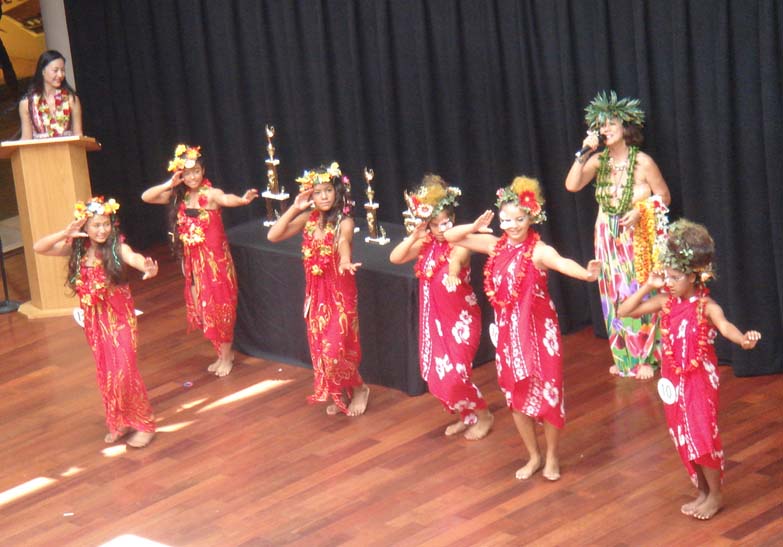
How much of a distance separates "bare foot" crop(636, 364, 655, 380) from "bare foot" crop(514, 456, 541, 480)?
123cm

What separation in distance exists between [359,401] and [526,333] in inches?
58.6

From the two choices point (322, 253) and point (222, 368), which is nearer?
point (322, 253)

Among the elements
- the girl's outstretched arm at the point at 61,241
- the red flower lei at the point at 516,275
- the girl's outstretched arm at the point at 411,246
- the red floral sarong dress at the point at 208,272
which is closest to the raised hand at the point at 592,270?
the red flower lei at the point at 516,275

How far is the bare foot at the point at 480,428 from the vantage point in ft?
23.2

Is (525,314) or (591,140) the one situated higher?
(591,140)

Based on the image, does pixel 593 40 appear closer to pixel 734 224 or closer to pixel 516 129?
pixel 516 129

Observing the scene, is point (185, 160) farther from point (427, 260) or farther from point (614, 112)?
point (614, 112)

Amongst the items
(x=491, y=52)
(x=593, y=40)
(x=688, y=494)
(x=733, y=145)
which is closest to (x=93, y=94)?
(x=491, y=52)

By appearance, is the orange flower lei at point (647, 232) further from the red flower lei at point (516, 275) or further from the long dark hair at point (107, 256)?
the long dark hair at point (107, 256)

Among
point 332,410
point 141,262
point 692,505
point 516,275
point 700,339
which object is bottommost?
point 692,505

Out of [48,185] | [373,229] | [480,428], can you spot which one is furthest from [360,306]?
[48,185]

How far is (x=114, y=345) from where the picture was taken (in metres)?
7.20

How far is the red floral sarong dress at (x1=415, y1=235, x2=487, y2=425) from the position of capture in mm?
6906

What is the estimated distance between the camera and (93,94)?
10688mm
